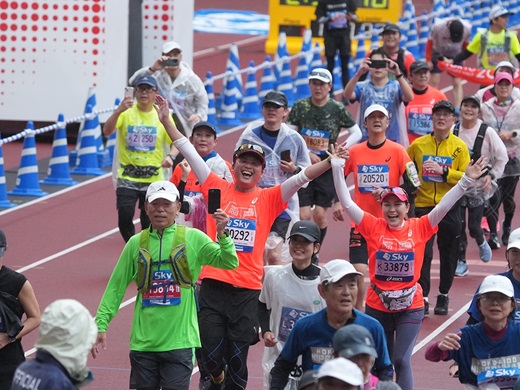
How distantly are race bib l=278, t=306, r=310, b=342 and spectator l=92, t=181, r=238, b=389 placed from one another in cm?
55

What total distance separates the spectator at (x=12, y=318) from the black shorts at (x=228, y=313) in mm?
1907

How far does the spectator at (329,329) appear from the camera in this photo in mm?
9242

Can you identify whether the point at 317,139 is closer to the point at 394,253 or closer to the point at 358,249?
the point at 358,249

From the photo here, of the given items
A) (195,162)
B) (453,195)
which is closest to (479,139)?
(453,195)

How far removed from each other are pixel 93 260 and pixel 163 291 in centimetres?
732

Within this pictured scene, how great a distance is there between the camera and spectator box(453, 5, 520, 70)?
75.7ft

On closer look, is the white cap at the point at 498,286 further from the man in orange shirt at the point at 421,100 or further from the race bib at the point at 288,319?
the man in orange shirt at the point at 421,100

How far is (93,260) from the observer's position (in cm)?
1777

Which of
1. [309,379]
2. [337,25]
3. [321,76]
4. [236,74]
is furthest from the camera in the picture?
[337,25]

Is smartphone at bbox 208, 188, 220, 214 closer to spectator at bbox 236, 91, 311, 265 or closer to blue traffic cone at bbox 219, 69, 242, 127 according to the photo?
spectator at bbox 236, 91, 311, 265

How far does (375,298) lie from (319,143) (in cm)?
→ 427

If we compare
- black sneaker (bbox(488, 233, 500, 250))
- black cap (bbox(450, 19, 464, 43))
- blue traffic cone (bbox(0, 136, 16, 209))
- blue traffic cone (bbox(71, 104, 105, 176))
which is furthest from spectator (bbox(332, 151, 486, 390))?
black cap (bbox(450, 19, 464, 43))

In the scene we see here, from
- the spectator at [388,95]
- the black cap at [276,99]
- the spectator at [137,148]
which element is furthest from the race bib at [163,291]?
the spectator at [388,95]

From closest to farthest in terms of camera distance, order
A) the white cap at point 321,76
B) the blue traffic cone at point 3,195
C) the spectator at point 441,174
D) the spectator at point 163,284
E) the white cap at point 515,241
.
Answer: the white cap at point 515,241 → the spectator at point 163,284 → the spectator at point 441,174 → the white cap at point 321,76 → the blue traffic cone at point 3,195
